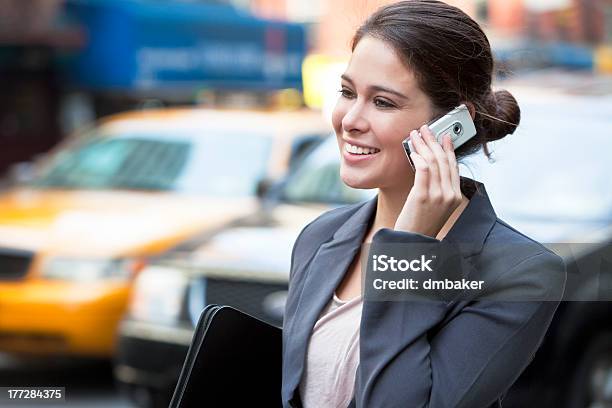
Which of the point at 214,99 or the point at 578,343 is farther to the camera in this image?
the point at 214,99

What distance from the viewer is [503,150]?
Result: 15.9 ft

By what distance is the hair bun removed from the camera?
7.30 ft

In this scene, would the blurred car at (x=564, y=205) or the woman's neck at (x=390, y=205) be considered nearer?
the woman's neck at (x=390, y=205)

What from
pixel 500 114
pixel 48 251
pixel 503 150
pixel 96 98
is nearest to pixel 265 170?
pixel 48 251

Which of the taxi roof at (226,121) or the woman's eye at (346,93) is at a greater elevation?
the woman's eye at (346,93)

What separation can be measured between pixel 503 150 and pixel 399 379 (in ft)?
9.91

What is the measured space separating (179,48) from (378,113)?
59.8 ft

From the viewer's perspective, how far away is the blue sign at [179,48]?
63.3 ft

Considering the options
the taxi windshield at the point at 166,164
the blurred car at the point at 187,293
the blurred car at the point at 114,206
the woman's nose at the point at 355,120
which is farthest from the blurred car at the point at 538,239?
the woman's nose at the point at 355,120

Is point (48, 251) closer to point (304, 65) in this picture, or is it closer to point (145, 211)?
point (145, 211)

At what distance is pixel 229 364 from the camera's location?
7.11ft

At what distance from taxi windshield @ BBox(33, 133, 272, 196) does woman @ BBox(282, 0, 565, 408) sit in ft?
17.5

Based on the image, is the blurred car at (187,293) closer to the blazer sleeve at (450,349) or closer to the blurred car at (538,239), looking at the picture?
the blurred car at (538,239)

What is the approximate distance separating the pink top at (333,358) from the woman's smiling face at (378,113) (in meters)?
0.23
